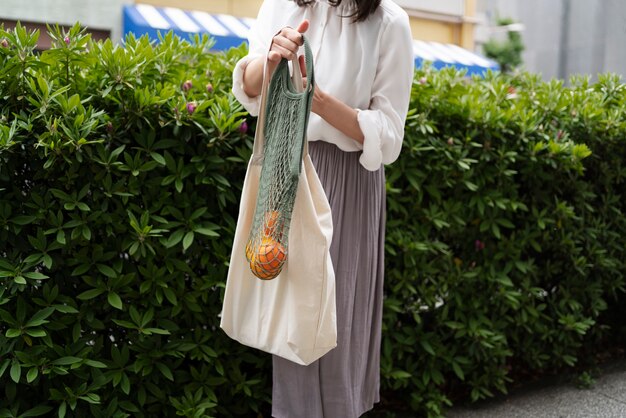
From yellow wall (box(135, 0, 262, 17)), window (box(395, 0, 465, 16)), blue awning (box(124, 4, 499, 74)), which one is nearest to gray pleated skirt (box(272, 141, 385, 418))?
blue awning (box(124, 4, 499, 74))

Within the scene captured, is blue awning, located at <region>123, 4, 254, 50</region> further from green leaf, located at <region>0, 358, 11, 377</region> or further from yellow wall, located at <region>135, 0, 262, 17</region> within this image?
green leaf, located at <region>0, 358, 11, 377</region>

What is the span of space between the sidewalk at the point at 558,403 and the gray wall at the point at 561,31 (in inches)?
703

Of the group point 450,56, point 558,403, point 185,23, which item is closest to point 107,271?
point 558,403

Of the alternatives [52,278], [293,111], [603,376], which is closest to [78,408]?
[52,278]

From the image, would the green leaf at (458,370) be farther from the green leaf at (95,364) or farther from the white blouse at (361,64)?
the green leaf at (95,364)

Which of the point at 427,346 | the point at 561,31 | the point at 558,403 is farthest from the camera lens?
the point at 561,31

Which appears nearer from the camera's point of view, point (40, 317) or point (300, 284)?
point (300, 284)

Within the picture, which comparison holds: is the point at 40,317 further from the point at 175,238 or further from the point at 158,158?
the point at 158,158

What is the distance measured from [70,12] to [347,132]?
1218 centimetres

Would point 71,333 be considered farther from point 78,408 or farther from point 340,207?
point 340,207

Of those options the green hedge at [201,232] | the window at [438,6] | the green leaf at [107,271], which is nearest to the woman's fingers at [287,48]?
the green hedge at [201,232]

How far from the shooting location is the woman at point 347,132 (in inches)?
84.0

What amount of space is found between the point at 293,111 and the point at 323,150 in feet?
1.19

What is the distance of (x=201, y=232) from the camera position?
2.56 meters
